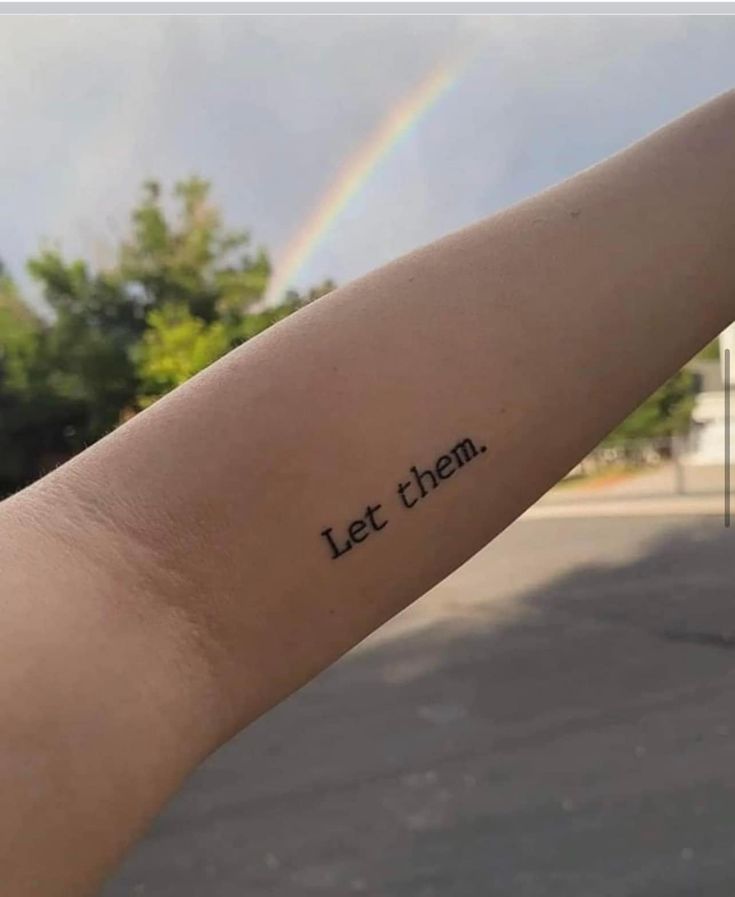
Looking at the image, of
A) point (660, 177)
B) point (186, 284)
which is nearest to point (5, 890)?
point (660, 177)

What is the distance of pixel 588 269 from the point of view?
0.58 meters

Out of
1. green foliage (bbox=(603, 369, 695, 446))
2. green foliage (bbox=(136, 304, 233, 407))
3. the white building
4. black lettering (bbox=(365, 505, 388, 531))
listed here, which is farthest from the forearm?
the white building

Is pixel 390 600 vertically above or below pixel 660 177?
below

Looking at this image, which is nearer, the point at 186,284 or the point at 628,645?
the point at 628,645

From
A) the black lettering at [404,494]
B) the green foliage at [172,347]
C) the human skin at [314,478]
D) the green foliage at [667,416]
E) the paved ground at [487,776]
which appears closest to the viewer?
the human skin at [314,478]

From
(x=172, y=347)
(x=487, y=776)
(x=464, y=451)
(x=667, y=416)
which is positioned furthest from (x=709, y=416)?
(x=464, y=451)

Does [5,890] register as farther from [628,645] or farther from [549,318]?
[628,645]

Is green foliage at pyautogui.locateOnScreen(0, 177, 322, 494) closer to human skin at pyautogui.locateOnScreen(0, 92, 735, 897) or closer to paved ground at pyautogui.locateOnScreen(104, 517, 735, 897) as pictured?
paved ground at pyautogui.locateOnScreen(104, 517, 735, 897)

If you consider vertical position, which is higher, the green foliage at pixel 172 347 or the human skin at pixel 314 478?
the human skin at pixel 314 478

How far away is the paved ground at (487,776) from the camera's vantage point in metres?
2.05

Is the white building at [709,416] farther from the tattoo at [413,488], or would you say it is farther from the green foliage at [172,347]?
the tattoo at [413,488]

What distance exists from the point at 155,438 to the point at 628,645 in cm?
350

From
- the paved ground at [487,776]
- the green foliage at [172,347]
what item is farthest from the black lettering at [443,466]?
the green foliage at [172,347]

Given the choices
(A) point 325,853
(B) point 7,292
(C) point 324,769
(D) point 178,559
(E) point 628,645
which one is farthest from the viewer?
(B) point 7,292
